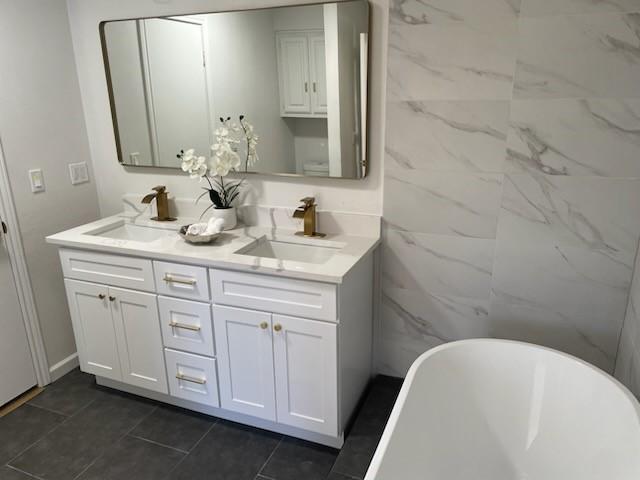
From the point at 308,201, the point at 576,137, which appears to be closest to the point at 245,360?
the point at 308,201

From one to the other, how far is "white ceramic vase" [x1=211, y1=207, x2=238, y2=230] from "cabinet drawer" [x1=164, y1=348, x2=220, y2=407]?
67cm

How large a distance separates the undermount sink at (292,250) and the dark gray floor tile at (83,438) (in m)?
1.02

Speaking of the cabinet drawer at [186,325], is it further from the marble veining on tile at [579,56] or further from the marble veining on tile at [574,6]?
the marble veining on tile at [574,6]

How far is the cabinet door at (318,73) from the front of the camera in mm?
→ 2150

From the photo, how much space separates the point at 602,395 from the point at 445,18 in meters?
1.56

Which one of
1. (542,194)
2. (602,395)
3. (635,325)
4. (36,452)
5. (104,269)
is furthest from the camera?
(104,269)

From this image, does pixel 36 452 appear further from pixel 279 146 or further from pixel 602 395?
pixel 602 395

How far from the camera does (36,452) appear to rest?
2184mm

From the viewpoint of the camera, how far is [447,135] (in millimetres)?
2096

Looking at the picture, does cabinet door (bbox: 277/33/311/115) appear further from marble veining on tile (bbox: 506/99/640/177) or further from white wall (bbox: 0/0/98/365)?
white wall (bbox: 0/0/98/365)

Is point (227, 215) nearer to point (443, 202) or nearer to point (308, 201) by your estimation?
point (308, 201)

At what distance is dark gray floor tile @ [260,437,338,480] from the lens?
2.03 metres

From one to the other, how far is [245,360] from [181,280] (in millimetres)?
465

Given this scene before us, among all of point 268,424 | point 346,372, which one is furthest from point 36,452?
point 346,372
